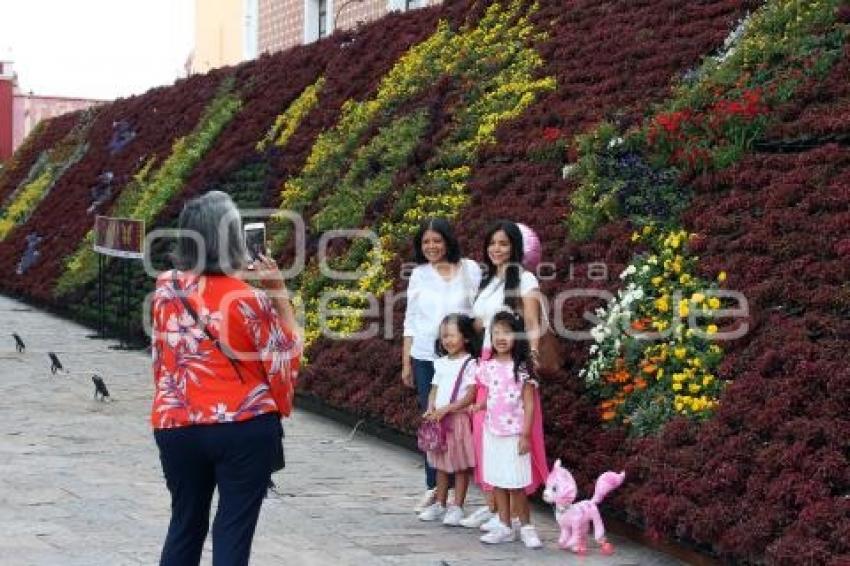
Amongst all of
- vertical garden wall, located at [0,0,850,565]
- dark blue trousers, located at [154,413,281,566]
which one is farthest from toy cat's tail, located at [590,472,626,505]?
dark blue trousers, located at [154,413,281,566]

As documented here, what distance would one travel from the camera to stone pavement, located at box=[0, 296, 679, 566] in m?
7.50

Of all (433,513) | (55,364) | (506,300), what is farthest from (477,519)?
(55,364)

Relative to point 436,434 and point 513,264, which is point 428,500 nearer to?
point 436,434

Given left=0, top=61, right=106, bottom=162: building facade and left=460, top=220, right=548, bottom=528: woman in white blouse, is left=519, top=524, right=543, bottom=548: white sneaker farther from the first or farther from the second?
left=0, top=61, right=106, bottom=162: building facade

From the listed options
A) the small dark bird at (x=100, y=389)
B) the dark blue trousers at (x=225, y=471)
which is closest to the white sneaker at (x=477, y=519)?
the dark blue trousers at (x=225, y=471)

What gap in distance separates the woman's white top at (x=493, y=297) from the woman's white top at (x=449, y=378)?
0.20 m

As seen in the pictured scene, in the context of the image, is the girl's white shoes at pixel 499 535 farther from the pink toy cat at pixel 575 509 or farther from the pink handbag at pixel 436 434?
the pink handbag at pixel 436 434

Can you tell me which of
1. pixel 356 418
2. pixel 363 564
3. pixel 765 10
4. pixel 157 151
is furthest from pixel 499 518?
pixel 157 151

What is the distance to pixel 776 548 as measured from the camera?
655cm

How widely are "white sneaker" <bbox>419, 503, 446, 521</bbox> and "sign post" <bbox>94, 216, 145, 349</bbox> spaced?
35.1ft

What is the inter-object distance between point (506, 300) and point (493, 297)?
0.11 metres

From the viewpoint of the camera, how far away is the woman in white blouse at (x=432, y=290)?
8680mm

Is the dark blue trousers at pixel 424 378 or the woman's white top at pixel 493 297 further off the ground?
the woman's white top at pixel 493 297

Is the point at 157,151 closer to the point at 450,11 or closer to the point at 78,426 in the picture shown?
the point at 450,11
